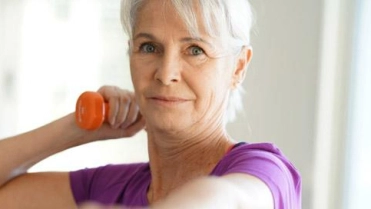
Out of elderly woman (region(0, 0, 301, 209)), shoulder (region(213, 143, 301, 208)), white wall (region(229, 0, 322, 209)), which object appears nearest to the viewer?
shoulder (region(213, 143, 301, 208))

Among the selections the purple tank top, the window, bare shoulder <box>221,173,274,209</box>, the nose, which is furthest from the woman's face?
the window

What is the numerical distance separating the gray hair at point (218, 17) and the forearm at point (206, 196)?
43 centimetres

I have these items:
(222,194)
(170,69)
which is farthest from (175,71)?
(222,194)

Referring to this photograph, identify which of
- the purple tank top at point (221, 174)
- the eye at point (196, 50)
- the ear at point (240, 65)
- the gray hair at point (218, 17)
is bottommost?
the purple tank top at point (221, 174)

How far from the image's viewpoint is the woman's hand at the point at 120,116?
5.40 feet

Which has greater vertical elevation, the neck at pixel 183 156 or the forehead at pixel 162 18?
the forehead at pixel 162 18

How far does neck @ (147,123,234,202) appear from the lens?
144cm

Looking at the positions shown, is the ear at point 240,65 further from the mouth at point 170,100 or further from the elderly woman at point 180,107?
the mouth at point 170,100

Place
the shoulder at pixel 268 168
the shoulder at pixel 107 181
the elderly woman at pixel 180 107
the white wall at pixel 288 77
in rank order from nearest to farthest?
the shoulder at pixel 268 168, the elderly woman at pixel 180 107, the shoulder at pixel 107 181, the white wall at pixel 288 77

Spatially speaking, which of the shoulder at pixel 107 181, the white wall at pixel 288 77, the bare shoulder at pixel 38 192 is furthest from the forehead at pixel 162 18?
the white wall at pixel 288 77

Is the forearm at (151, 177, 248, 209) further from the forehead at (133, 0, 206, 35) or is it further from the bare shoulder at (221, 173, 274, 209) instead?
the forehead at (133, 0, 206, 35)

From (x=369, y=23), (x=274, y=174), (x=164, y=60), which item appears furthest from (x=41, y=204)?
(x=369, y=23)

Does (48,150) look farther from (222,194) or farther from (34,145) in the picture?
(222,194)

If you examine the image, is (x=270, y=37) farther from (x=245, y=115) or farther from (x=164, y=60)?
(x=164, y=60)
